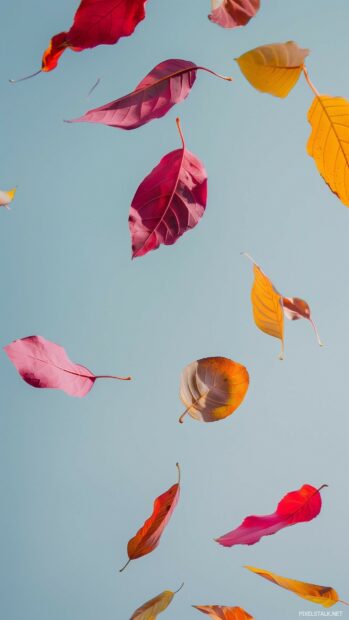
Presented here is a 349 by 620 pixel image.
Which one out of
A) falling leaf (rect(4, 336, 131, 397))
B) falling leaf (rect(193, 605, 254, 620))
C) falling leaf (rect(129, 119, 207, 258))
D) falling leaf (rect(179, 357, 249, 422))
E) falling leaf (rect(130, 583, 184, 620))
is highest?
falling leaf (rect(129, 119, 207, 258))

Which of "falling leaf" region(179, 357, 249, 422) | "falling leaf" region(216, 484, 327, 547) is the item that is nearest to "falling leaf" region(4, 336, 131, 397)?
"falling leaf" region(179, 357, 249, 422)

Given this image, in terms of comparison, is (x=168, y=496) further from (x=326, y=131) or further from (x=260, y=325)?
(x=326, y=131)

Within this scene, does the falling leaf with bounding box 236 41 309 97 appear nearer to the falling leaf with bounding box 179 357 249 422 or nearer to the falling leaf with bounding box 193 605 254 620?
the falling leaf with bounding box 179 357 249 422

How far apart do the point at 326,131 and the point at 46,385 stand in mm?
257

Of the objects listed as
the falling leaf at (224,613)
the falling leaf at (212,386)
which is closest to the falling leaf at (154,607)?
the falling leaf at (224,613)

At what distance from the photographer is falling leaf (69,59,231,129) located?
35 centimetres

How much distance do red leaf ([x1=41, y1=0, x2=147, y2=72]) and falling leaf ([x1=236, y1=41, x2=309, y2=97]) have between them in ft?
0.42

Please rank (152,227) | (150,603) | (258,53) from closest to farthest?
(258,53) < (152,227) < (150,603)

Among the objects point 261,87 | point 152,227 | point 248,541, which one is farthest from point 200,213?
point 248,541

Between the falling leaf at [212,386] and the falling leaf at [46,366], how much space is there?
2.7 inches

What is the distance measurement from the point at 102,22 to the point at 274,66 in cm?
14

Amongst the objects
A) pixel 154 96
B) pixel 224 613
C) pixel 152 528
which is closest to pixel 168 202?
pixel 154 96

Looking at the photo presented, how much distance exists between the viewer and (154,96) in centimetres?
37

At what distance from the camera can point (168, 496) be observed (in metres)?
0.47
